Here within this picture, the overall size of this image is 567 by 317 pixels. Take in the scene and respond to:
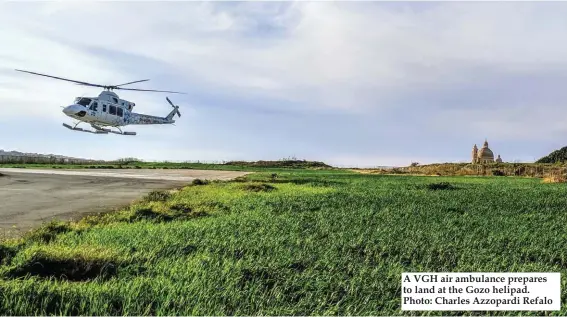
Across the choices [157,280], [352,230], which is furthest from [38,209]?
[157,280]

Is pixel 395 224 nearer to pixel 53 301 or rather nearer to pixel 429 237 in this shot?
pixel 429 237

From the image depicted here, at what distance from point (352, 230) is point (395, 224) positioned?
1.17m

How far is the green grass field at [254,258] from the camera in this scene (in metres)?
3.75

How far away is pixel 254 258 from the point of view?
5.36 metres

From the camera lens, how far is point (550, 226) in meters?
8.70

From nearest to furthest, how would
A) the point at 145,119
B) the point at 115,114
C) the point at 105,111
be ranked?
1. the point at 105,111
2. the point at 115,114
3. the point at 145,119

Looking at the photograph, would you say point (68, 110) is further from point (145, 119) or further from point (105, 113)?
point (145, 119)

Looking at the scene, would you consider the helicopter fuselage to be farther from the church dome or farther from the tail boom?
the church dome

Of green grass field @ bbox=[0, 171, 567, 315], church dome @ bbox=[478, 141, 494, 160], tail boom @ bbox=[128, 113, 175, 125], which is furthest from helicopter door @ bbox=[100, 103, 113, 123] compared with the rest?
church dome @ bbox=[478, 141, 494, 160]

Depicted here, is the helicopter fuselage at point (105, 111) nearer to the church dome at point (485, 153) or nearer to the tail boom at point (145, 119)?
the tail boom at point (145, 119)
